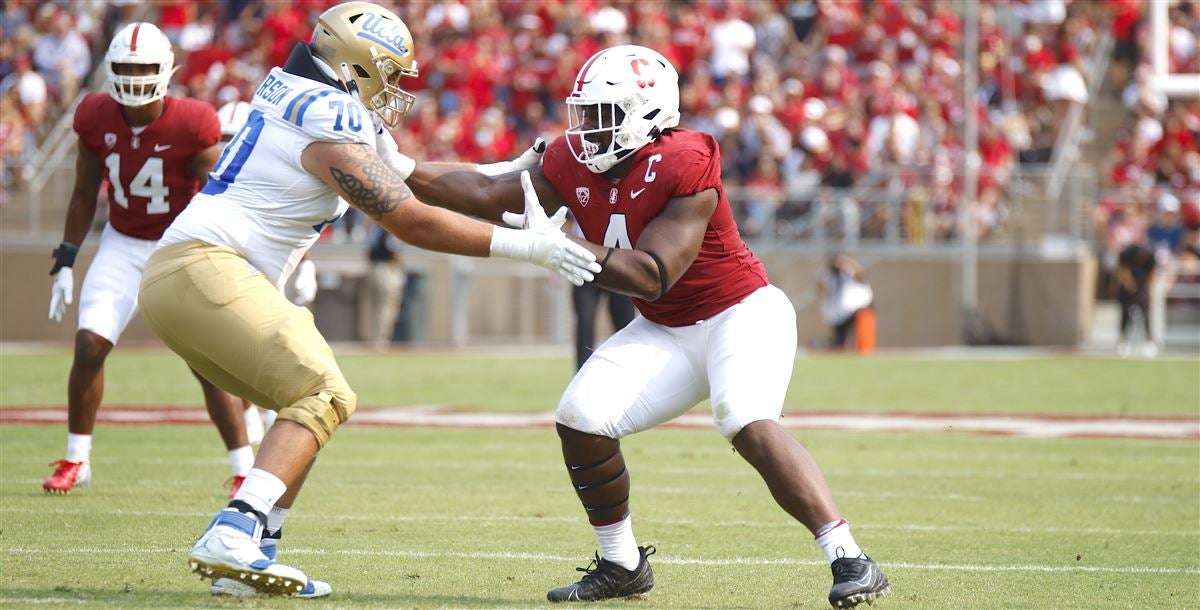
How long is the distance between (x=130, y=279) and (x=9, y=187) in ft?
43.3

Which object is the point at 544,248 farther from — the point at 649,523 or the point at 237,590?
the point at 649,523

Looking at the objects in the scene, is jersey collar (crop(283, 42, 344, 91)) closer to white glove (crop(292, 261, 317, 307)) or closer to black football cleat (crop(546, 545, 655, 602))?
black football cleat (crop(546, 545, 655, 602))

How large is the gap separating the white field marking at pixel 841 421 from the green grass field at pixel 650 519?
1.28 ft

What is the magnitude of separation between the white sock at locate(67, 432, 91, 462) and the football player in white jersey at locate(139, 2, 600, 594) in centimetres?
264

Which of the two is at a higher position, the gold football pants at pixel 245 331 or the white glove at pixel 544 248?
the white glove at pixel 544 248

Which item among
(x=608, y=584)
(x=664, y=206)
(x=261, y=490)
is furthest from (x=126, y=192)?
(x=608, y=584)

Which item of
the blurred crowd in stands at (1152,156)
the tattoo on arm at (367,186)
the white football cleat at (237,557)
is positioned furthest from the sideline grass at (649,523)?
the blurred crowd in stands at (1152,156)

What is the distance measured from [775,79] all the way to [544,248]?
55.4 feet

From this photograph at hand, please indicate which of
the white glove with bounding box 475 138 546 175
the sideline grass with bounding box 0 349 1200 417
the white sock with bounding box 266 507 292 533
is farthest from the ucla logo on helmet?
the sideline grass with bounding box 0 349 1200 417

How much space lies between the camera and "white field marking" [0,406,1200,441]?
1064 cm

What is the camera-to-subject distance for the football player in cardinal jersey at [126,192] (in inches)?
288

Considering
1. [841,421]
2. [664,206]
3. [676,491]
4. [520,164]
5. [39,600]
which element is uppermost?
[520,164]

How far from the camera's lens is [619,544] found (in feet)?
16.8

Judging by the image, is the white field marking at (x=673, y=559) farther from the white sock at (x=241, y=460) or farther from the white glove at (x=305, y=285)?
the white glove at (x=305, y=285)
